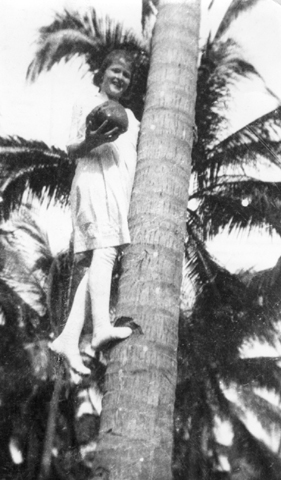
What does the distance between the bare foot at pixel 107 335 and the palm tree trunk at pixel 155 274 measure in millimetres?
36

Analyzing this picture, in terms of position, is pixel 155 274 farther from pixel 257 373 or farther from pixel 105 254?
pixel 257 373

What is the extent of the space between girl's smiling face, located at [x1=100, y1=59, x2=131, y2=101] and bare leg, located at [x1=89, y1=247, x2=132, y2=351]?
951 mm

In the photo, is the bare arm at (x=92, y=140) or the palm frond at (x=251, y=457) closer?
the bare arm at (x=92, y=140)

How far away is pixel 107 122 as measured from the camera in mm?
2984

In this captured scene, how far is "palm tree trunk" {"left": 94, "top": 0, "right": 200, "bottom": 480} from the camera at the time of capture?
2475 mm

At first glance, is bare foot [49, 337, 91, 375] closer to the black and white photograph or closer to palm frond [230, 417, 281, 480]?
the black and white photograph

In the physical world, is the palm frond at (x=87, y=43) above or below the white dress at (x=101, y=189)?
A: above

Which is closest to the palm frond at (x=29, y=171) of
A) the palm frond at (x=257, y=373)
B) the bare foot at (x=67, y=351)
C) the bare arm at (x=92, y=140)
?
the bare arm at (x=92, y=140)

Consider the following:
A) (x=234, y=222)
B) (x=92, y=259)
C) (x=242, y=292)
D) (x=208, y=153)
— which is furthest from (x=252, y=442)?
(x=92, y=259)

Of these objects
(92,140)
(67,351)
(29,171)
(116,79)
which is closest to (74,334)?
(67,351)

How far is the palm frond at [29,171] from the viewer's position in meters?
6.57

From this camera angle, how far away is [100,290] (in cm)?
300

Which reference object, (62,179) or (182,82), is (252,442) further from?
(182,82)

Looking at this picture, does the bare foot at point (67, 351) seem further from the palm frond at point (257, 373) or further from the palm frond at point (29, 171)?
the palm frond at point (257, 373)
